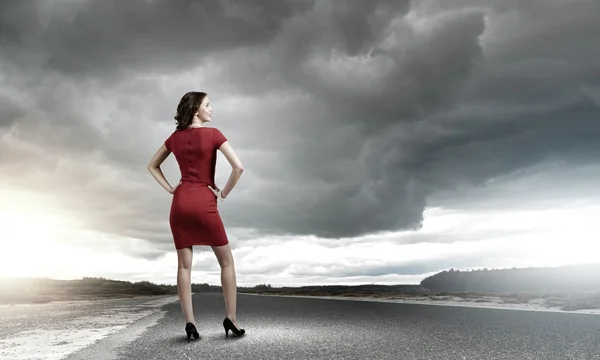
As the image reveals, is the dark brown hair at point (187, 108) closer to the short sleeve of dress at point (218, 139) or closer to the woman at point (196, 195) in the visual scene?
the woman at point (196, 195)

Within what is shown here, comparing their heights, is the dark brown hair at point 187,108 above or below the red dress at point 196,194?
above

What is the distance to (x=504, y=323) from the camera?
8492 mm

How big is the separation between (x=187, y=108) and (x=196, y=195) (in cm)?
114

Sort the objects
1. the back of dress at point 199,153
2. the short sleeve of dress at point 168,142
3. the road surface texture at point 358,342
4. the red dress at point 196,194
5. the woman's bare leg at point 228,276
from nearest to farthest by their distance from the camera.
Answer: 1. the road surface texture at point 358,342
2. the red dress at point 196,194
3. the back of dress at point 199,153
4. the woman's bare leg at point 228,276
5. the short sleeve of dress at point 168,142

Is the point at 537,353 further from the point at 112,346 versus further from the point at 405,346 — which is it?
the point at 112,346

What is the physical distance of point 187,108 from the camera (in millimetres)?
6023

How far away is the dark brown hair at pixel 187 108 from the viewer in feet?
19.8

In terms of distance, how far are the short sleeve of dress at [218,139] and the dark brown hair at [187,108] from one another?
0.41 m

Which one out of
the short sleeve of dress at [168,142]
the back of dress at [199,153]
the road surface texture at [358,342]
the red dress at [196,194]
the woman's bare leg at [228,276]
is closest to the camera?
the road surface texture at [358,342]

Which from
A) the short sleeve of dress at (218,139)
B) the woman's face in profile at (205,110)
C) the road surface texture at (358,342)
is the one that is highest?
the woman's face in profile at (205,110)

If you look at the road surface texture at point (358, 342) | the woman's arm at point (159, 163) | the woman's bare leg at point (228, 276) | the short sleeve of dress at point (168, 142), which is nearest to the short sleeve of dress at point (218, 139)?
the short sleeve of dress at point (168, 142)

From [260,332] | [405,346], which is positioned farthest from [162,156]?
[405,346]

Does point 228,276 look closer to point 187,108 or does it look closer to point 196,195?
point 196,195

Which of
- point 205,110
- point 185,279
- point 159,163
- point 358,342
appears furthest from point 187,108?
point 358,342
